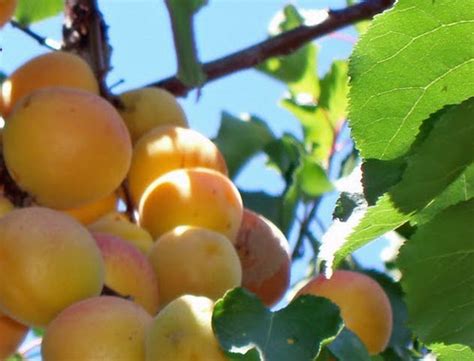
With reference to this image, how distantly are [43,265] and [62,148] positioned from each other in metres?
0.16

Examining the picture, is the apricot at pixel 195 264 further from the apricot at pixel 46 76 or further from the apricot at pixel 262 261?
the apricot at pixel 46 76

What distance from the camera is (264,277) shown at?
3.83 ft

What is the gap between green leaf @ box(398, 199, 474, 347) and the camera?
746mm

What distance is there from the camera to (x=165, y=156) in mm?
1151

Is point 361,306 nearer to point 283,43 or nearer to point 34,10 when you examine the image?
point 283,43

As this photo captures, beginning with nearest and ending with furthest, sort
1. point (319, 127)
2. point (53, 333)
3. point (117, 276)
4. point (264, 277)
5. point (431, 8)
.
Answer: point (431, 8) < point (53, 333) < point (117, 276) < point (264, 277) < point (319, 127)

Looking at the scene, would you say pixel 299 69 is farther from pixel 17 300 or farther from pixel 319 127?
pixel 17 300

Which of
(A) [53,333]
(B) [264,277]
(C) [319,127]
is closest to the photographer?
(A) [53,333]

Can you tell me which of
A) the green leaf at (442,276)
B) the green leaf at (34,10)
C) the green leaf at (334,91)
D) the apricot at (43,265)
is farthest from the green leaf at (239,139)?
the green leaf at (442,276)

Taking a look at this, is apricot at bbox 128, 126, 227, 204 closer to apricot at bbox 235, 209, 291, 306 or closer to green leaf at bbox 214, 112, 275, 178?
apricot at bbox 235, 209, 291, 306

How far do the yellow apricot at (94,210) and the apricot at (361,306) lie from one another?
0.29 metres

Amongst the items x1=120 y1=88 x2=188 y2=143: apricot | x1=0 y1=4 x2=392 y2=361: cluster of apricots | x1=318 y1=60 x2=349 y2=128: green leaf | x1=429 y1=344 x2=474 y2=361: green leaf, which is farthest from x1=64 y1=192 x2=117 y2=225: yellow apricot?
x1=318 y1=60 x2=349 y2=128: green leaf

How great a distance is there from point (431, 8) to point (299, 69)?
1233 mm

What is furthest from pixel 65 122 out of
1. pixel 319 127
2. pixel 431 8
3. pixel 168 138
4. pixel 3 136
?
pixel 319 127
